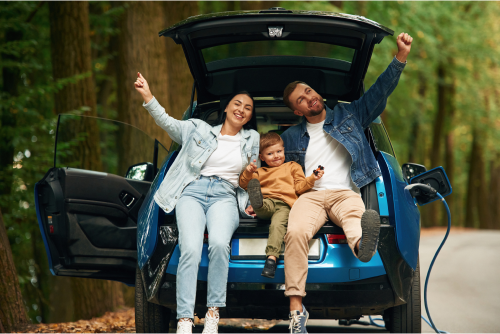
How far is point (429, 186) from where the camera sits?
385 centimetres

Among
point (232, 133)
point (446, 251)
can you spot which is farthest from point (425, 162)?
point (232, 133)

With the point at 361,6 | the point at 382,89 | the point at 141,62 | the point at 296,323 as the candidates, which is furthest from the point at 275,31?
the point at 361,6

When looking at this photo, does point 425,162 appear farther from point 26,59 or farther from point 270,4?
point 26,59

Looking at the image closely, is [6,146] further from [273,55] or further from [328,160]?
[328,160]

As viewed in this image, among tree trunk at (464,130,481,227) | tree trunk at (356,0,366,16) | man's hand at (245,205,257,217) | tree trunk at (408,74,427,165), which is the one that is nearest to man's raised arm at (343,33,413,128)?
man's hand at (245,205,257,217)

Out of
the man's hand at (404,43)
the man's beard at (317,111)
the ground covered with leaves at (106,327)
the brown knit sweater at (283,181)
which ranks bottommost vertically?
the ground covered with leaves at (106,327)

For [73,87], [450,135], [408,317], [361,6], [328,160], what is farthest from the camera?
[450,135]

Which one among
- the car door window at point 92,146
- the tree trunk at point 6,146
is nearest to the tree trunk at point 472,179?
the car door window at point 92,146

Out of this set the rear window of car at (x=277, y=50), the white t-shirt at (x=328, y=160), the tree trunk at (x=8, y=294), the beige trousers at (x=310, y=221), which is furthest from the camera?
the tree trunk at (x=8, y=294)

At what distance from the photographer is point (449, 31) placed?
798 inches

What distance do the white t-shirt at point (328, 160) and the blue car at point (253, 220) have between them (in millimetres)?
243

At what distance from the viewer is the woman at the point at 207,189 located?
11.3ft

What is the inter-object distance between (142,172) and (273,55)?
5.01 ft

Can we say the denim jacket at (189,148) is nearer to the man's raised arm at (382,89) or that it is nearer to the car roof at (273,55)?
the car roof at (273,55)
